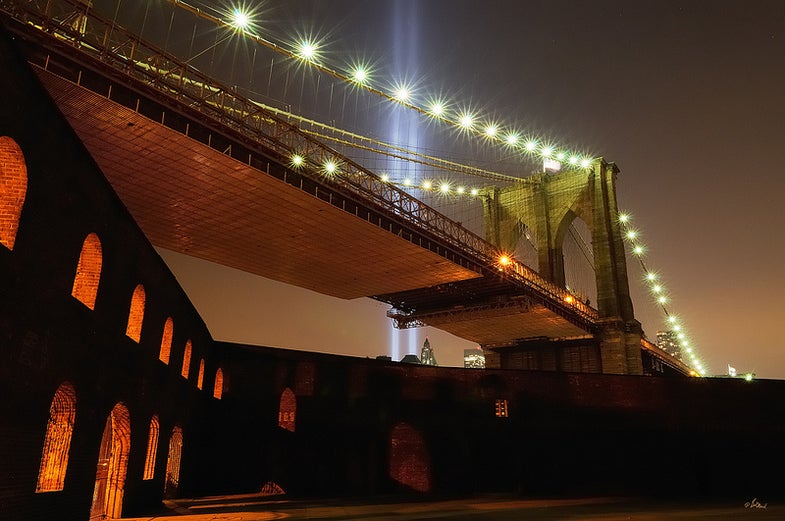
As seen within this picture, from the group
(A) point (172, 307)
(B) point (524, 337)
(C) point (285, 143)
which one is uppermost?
(C) point (285, 143)

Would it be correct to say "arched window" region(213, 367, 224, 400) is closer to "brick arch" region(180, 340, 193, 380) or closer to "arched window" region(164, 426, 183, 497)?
"arched window" region(164, 426, 183, 497)

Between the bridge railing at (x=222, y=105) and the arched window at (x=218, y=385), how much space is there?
8179 millimetres

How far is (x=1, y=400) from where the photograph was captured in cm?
658

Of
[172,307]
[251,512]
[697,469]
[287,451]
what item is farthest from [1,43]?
[697,469]

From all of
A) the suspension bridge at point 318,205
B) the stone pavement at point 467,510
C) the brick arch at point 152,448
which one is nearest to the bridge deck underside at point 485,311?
the suspension bridge at point 318,205

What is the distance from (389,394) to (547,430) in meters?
6.50

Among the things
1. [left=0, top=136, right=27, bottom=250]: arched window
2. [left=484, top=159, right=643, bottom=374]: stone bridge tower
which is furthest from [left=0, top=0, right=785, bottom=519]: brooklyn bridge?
[left=484, top=159, right=643, bottom=374]: stone bridge tower

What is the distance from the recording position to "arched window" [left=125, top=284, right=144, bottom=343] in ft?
37.7

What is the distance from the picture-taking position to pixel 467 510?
15.7m

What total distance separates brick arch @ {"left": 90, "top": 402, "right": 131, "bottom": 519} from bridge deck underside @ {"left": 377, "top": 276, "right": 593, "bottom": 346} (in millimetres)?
26359

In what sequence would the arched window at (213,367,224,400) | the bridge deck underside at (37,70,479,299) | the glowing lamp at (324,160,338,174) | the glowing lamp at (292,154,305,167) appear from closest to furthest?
1. the bridge deck underside at (37,70,479,299)
2. the arched window at (213,367,224,400)
3. the glowing lamp at (292,154,305,167)
4. the glowing lamp at (324,160,338,174)

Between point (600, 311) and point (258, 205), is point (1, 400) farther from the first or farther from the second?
point (600, 311)

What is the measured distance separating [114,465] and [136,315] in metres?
2.94

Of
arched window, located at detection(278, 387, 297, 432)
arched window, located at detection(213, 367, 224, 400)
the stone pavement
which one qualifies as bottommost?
the stone pavement
